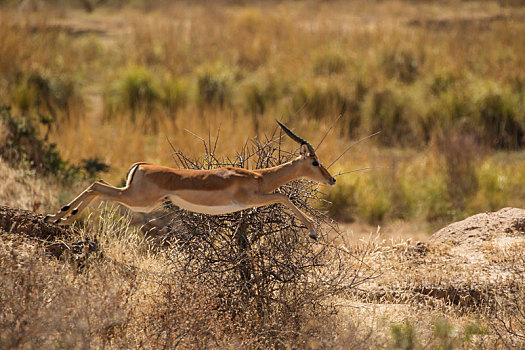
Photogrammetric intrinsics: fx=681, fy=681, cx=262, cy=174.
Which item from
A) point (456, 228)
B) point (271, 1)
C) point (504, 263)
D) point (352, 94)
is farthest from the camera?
point (271, 1)

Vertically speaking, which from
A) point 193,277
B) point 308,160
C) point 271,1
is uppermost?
point 308,160

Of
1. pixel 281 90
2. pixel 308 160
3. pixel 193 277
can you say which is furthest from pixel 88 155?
pixel 308 160

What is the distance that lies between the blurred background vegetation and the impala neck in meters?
3.63

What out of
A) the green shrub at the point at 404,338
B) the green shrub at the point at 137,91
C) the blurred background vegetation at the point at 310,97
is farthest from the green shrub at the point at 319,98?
the green shrub at the point at 404,338

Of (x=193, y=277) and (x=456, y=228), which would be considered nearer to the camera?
(x=193, y=277)

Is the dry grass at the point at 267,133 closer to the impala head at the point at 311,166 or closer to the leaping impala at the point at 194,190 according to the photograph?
the leaping impala at the point at 194,190

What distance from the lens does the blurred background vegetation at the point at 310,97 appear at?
40.9ft

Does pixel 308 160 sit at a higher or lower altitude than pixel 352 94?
higher

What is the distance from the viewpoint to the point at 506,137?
15570mm

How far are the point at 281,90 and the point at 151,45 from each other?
651cm

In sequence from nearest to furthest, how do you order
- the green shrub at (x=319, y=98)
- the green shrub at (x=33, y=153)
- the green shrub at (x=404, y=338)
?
the green shrub at (x=404, y=338) → the green shrub at (x=33, y=153) → the green shrub at (x=319, y=98)

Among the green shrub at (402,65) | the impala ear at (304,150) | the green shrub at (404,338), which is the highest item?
the impala ear at (304,150)

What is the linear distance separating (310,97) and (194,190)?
12898mm

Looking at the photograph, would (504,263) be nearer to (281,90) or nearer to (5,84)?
(281,90)
